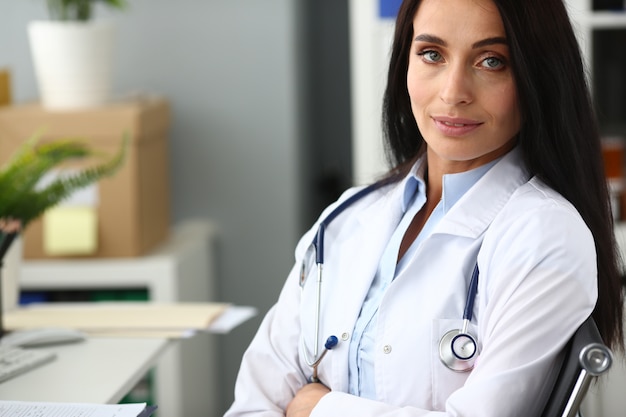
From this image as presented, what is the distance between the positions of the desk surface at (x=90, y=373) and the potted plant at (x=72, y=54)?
98 centimetres

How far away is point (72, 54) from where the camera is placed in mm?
2576

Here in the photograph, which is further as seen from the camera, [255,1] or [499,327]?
[255,1]

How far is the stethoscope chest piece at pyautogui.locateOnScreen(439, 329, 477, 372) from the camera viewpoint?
4.15ft

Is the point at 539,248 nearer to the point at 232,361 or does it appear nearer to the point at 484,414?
the point at 484,414

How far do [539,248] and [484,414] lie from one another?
22 centimetres

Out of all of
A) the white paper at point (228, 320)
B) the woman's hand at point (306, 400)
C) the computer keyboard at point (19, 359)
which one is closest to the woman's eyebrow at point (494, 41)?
the woman's hand at point (306, 400)

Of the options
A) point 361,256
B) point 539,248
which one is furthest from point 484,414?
point 361,256

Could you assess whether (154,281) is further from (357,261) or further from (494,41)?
(494,41)

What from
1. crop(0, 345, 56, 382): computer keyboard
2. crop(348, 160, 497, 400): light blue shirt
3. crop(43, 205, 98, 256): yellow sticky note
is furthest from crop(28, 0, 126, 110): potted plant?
crop(348, 160, 497, 400): light blue shirt

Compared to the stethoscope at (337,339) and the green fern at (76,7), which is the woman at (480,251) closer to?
the stethoscope at (337,339)

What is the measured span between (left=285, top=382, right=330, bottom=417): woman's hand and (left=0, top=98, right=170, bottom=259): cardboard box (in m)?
1.22

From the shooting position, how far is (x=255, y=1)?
290 cm

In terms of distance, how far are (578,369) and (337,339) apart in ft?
1.28

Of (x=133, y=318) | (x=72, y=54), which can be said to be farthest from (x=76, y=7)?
(x=133, y=318)
